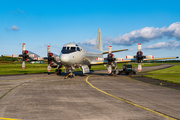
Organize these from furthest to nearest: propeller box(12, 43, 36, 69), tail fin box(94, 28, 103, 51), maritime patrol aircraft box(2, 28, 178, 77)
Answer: tail fin box(94, 28, 103, 51) < propeller box(12, 43, 36, 69) < maritime patrol aircraft box(2, 28, 178, 77)

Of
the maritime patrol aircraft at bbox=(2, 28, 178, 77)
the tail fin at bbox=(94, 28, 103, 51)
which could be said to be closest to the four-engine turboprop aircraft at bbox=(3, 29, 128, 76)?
the maritime patrol aircraft at bbox=(2, 28, 178, 77)

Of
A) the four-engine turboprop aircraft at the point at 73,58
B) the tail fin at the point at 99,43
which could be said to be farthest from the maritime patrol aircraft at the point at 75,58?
the tail fin at the point at 99,43

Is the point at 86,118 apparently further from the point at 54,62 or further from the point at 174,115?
the point at 54,62

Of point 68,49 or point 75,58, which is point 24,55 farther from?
point 75,58

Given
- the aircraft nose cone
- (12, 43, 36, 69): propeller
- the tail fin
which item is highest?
the tail fin

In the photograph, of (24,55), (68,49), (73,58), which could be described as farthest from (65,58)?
(24,55)

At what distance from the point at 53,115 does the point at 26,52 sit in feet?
91.7

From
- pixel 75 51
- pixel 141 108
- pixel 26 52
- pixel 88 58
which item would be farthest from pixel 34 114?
pixel 26 52

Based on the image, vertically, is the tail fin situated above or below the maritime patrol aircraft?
above

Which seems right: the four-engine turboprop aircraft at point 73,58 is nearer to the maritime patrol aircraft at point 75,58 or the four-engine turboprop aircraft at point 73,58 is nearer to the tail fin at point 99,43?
the maritime patrol aircraft at point 75,58

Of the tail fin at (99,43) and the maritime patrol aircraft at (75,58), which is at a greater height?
the tail fin at (99,43)

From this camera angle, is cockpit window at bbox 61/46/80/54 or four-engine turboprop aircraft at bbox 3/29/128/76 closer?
four-engine turboprop aircraft at bbox 3/29/128/76

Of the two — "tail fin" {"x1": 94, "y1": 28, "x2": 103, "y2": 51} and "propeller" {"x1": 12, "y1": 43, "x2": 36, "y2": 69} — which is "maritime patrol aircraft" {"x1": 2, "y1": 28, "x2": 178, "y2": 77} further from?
"tail fin" {"x1": 94, "y1": 28, "x2": 103, "y2": 51}

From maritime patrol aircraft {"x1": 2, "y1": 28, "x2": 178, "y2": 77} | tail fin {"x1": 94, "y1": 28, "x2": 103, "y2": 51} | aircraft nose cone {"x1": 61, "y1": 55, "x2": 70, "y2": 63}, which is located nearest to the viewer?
aircraft nose cone {"x1": 61, "y1": 55, "x2": 70, "y2": 63}
